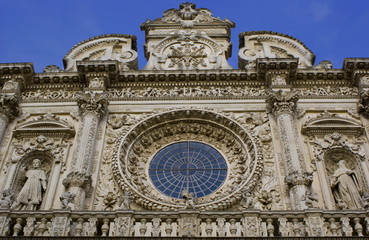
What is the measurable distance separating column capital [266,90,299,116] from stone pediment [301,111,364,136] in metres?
0.62

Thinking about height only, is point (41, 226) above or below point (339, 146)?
below

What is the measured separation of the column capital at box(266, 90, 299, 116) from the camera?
540 inches

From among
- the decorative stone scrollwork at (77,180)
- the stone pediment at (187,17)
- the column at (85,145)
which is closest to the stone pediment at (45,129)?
the column at (85,145)

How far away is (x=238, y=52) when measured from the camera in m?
17.0

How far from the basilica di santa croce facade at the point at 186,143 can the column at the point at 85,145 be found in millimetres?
34

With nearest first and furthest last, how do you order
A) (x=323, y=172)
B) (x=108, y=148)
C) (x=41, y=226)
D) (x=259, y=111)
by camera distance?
1. (x=41, y=226)
2. (x=323, y=172)
3. (x=108, y=148)
4. (x=259, y=111)

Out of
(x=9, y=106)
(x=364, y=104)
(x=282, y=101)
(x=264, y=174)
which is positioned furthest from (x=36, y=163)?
(x=364, y=104)

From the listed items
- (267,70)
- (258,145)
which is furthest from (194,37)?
(258,145)

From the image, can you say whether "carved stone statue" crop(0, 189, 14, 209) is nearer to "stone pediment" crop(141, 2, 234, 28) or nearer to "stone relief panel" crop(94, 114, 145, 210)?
"stone relief panel" crop(94, 114, 145, 210)

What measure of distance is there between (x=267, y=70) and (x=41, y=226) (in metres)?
8.31

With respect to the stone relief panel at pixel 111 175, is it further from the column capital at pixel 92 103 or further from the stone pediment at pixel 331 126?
the stone pediment at pixel 331 126

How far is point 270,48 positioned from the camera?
56.1 ft

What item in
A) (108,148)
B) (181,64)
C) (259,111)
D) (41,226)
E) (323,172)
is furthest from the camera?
(181,64)

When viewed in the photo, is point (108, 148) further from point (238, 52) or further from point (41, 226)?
point (238, 52)
